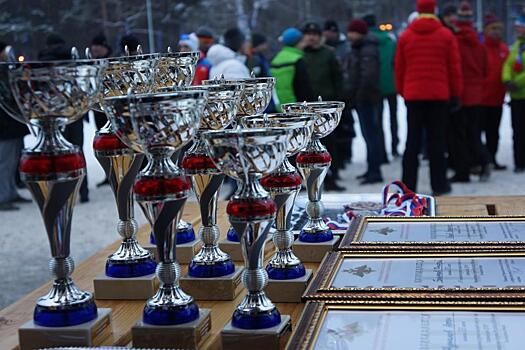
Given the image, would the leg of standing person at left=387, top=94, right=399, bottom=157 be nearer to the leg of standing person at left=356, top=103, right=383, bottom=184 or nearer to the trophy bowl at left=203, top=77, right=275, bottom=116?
the leg of standing person at left=356, top=103, right=383, bottom=184

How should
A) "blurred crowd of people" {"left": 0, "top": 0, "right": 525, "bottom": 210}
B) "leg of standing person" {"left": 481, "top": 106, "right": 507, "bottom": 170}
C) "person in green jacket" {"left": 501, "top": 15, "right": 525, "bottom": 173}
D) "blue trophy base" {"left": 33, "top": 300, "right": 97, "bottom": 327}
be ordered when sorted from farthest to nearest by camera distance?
"leg of standing person" {"left": 481, "top": 106, "right": 507, "bottom": 170} < "person in green jacket" {"left": 501, "top": 15, "right": 525, "bottom": 173} < "blurred crowd of people" {"left": 0, "top": 0, "right": 525, "bottom": 210} < "blue trophy base" {"left": 33, "top": 300, "right": 97, "bottom": 327}

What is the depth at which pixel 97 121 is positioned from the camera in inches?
213

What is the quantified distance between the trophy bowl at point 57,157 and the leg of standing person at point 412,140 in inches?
147

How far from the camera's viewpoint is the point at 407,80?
4.62 metres

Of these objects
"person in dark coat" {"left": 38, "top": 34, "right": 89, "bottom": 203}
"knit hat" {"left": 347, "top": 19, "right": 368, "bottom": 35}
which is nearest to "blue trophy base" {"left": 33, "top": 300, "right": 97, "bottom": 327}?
"person in dark coat" {"left": 38, "top": 34, "right": 89, "bottom": 203}

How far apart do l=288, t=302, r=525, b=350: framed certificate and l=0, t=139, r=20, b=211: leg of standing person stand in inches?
178

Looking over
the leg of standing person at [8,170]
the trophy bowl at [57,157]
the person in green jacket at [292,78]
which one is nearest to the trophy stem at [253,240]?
the trophy bowl at [57,157]

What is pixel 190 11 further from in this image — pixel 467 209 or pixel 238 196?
pixel 238 196

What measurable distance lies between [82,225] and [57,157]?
368 cm

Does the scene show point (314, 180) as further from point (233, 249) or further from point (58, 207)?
point (58, 207)

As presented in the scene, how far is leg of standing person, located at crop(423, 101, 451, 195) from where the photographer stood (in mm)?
4684

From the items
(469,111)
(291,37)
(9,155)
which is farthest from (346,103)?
(9,155)

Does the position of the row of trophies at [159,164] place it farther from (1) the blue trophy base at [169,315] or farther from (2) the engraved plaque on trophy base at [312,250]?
(2) the engraved plaque on trophy base at [312,250]

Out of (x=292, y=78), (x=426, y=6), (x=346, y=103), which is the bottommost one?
(x=346, y=103)
